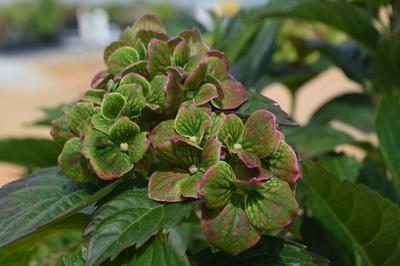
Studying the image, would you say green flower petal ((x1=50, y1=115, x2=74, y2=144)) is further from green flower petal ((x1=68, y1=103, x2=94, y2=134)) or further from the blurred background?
the blurred background

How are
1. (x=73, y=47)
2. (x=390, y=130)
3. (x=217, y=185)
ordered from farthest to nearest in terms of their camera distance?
(x=73, y=47) < (x=390, y=130) < (x=217, y=185)

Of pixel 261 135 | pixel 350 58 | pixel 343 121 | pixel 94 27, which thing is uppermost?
pixel 261 135

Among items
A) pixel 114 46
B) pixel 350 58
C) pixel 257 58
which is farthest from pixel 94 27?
pixel 114 46

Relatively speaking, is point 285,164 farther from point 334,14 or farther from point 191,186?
point 334,14

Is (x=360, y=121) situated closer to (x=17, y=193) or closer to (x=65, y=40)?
(x=17, y=193)

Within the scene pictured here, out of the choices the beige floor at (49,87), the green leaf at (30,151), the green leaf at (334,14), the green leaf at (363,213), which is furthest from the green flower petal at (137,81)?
the beige floor at (49,87)

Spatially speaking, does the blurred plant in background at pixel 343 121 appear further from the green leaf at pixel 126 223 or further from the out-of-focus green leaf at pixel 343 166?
the green leaf at pixel 126 223
